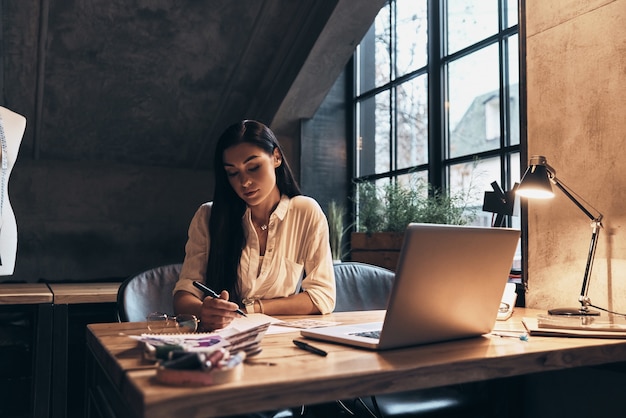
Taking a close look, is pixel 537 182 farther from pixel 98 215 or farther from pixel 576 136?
pixel 98 215

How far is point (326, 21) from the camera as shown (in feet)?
13.0

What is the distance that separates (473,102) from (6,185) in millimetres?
2590

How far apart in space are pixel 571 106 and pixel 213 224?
1.35 m

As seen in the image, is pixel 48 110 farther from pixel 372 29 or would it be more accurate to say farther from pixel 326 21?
pixel 372 29

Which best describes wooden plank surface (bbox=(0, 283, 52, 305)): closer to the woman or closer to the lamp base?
the woman

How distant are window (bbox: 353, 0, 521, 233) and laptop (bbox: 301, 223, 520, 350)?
6.19ft

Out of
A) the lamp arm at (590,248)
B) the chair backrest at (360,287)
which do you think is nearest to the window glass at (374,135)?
the chair backrest at (360,287)

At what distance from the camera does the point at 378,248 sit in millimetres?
3486

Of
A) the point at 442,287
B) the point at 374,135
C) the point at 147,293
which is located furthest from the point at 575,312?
the point at 374,135

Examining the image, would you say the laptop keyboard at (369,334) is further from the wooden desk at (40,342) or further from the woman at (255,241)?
the wooden desk at (40,342)

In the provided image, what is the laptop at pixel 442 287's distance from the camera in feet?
3.57

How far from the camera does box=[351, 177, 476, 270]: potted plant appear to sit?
330cm

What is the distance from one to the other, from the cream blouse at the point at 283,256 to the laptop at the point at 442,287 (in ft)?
2.39

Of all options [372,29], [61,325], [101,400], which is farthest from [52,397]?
[372,29]
